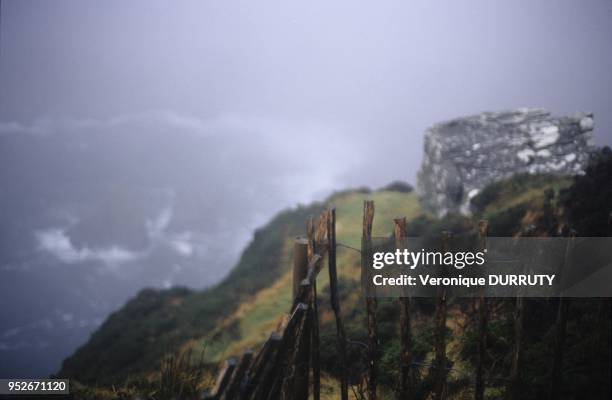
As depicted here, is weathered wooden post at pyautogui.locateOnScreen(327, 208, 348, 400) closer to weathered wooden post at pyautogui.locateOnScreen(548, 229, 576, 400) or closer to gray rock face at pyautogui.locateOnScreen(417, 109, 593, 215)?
weathered wooden post at pyautogui.locateOnScreen(548, 229, 576, 400)

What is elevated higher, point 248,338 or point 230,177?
point 230,177

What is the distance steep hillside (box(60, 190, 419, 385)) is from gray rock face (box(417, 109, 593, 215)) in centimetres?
308

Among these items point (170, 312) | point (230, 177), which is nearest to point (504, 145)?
point (170, 312)

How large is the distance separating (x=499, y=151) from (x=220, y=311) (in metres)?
15.5

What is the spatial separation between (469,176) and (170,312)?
1646 centimetres

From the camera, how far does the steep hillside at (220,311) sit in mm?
13523

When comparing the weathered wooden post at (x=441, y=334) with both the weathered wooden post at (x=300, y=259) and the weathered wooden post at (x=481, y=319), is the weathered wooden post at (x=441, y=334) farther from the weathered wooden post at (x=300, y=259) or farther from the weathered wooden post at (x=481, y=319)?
the weathered wooden post at (x=300, y=259)

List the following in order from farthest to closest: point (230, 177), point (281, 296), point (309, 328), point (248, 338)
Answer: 1. point (230, 177)
2. point (281, 296)
3. point (248, 338)
4. point (309, 328)

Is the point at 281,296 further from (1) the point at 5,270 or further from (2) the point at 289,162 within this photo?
(2) the point at 289,162

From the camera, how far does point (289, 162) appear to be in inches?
4788

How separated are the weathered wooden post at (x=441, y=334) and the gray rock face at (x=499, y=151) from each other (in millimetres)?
12596

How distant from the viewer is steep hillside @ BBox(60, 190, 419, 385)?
1352cm

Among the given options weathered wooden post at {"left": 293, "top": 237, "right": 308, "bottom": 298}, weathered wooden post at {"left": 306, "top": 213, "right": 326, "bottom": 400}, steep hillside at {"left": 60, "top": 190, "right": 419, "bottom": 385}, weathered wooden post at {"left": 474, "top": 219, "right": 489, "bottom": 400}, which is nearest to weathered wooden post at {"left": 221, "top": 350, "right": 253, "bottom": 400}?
weathered wooden post at {"left": 306, "top": 213, "right": 326, "bottom": 400}

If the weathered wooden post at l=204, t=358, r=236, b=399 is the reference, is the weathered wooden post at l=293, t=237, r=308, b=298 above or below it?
above
